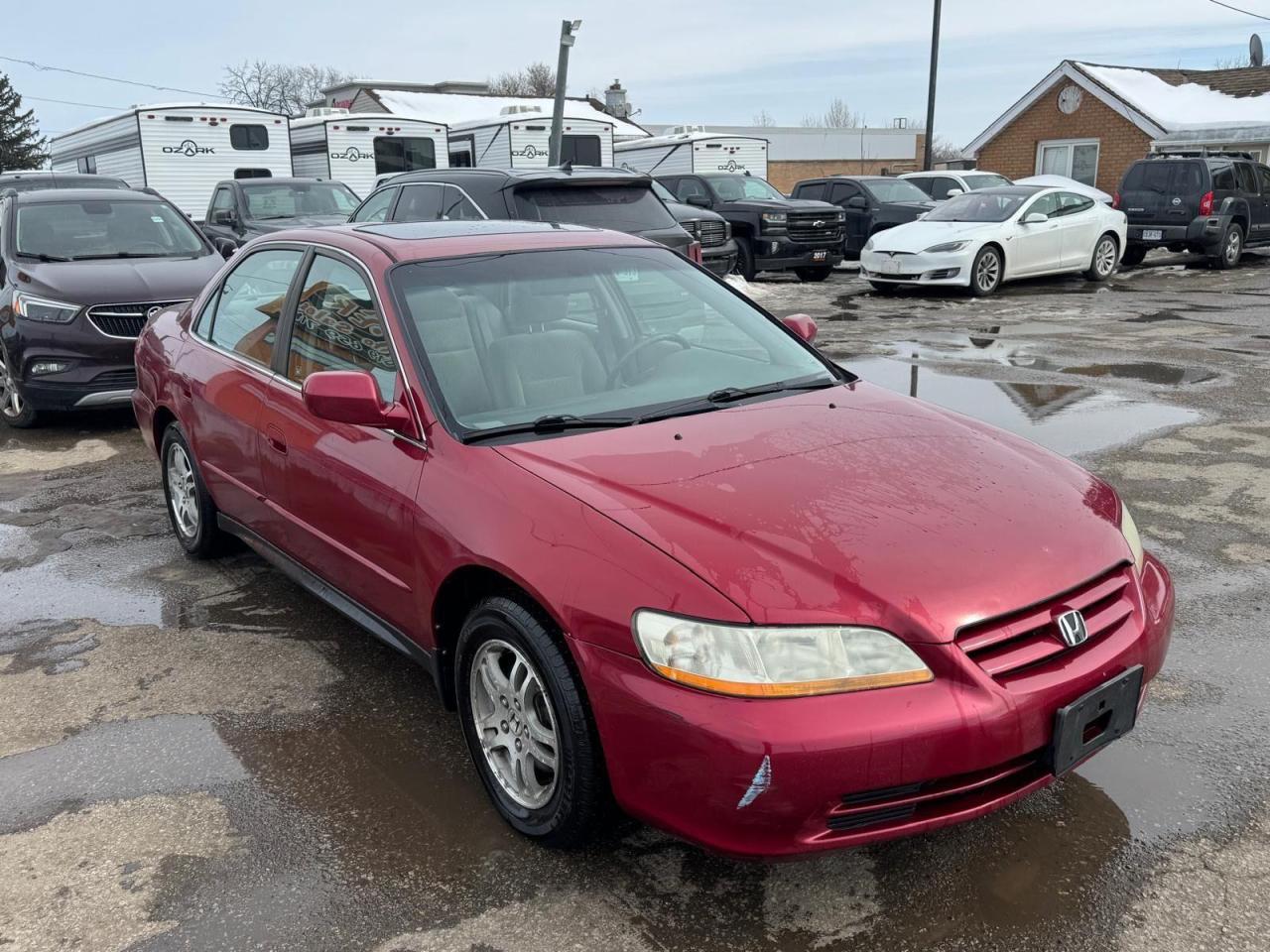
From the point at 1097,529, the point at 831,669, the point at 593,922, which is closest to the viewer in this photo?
the point at 831,669

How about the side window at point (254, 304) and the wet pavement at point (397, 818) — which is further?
the side window at point (254, 304)

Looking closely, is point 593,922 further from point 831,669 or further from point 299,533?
point 299,533

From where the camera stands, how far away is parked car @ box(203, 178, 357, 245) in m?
14.2

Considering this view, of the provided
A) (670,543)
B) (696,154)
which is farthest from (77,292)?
(696,154)

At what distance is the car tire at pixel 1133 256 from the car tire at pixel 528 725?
729 inches

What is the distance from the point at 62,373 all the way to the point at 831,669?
6.89 metres

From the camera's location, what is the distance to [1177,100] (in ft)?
101

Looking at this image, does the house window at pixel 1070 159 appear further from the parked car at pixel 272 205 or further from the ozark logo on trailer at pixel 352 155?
the parked car at pixel 272 205

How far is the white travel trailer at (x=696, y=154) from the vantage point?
22766 millimetres

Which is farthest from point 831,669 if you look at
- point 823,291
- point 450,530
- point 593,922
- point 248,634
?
point 823,291

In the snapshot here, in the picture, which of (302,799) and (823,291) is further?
(823,291)

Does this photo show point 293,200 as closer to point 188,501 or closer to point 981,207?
point 981,207

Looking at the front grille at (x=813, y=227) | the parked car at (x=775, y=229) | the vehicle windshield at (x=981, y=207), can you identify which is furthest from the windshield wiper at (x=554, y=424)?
the front grille at (x=813, y=227)

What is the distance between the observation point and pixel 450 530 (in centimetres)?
296
